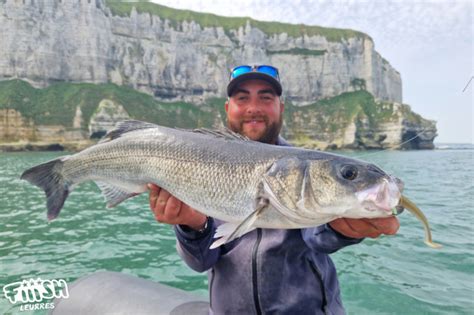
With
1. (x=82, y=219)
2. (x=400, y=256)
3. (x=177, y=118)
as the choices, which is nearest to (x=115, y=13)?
(x=177, y=118)

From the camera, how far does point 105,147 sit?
3.77 m

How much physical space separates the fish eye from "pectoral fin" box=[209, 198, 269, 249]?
0.68 metres

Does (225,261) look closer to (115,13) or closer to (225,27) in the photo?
(115,13)

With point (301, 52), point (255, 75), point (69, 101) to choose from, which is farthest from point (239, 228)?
point (301, 52)

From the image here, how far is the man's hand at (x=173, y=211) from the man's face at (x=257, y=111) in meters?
1.44

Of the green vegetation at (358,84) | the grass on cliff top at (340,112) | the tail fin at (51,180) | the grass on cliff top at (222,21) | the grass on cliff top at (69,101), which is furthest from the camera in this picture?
the green vegetation at (358,84)

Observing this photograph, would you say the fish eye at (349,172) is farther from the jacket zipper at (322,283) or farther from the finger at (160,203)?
the finger at (160,203)

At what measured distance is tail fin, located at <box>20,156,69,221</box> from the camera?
405cm

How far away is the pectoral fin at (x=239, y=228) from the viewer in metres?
2.55

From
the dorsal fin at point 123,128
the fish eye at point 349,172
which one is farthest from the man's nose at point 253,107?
the fish eye at point 349,172

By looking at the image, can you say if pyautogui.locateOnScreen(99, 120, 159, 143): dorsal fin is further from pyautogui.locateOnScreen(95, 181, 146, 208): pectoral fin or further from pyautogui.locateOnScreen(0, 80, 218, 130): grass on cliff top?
pyautogui.locateOnScreen(0, 80, 218, 130): grass on cliff top

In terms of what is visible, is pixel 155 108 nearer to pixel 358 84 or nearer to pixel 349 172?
pixel 358 84

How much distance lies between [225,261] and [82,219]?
11.5 meters

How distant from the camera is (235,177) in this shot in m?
2.92
